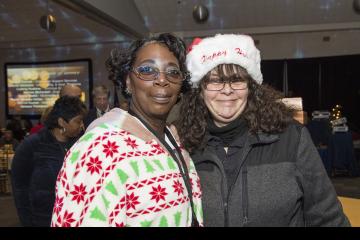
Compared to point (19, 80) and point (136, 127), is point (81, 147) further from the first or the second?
point (19, 80)

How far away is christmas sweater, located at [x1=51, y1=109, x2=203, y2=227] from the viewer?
1.03 meters

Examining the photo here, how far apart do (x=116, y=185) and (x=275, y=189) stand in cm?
54

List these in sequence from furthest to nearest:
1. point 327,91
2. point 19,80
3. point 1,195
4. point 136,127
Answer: point 19,80, point 327,91, point 1,195, point 136,127

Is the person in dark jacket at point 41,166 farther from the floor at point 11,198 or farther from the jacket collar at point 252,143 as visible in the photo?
the floor at point 11,198

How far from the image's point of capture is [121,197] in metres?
1.04

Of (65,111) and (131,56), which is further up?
(131,56)

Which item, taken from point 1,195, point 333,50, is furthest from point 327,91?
point 1,195

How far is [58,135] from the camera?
8.13 ft

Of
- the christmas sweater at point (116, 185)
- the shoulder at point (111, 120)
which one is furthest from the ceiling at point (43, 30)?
the christmas sweater at point (116, 185)

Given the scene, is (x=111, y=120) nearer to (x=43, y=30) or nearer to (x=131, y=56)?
(x=131, y=56)

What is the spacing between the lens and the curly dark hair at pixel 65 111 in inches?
97.3

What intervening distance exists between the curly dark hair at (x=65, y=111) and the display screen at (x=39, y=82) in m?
7.79

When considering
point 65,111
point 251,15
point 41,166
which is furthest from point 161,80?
point 251,15
